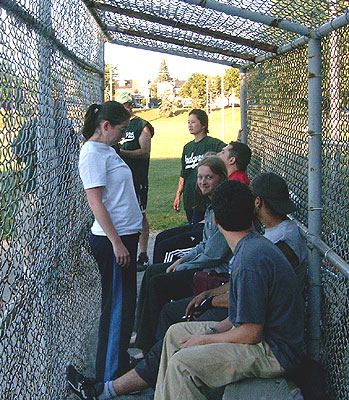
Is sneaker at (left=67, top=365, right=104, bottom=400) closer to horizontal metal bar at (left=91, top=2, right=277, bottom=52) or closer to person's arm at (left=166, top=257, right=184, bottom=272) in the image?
person's arm at (left=166, top=257, right=184, bottom=272)

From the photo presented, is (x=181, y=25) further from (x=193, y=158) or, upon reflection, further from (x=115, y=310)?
(x=115, y=310)

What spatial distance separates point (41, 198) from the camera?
3098 mm

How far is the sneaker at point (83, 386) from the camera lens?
3820mm

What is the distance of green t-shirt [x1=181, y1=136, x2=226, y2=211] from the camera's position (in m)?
6.39

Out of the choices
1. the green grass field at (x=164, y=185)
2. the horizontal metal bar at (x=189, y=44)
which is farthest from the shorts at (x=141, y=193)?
the green grass field at (x=164, y=185)

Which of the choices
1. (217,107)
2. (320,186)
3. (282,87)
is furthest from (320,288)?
(217,107)

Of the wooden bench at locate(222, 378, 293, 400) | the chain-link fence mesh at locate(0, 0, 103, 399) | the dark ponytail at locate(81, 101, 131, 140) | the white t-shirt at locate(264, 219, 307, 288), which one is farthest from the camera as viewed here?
the dark ponytail at locate(81, 101, 131, 140)

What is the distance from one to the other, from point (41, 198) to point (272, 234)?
143 centimetres

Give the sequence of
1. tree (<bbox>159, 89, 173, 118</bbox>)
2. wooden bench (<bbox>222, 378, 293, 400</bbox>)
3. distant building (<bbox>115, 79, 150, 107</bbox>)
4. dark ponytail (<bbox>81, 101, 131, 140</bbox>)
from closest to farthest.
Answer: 1. wooden bench (<bbox>222, 378, 293, 400</bbox>)
2. dark ponytail (<bbox>81, 101, 131, 140</bbox>)
3. tree (<bbox>159, 89, 173, 118</bbox>)
4. distant building (<bbox>115, 79, 150, 107</bbox>)

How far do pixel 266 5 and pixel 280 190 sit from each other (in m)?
1.09

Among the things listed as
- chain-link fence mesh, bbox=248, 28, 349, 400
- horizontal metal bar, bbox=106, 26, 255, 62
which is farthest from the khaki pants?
horizontal metal bar, bbox=106, 26, 255, 62

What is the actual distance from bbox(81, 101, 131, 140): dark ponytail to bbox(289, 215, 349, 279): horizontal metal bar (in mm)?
1376

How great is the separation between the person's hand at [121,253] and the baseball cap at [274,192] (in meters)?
0.88

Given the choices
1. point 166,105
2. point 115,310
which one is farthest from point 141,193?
point 166,105
